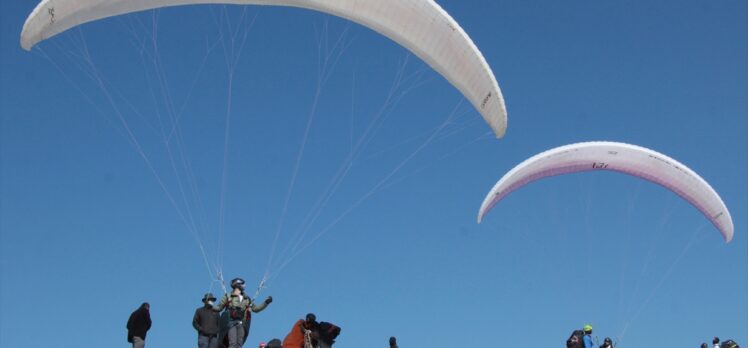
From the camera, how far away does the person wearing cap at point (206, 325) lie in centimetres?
1694

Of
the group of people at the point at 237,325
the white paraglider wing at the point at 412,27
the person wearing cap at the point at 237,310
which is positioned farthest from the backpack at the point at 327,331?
the white paraglider wing at the point at 412,27

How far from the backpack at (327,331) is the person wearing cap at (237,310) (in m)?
1.19

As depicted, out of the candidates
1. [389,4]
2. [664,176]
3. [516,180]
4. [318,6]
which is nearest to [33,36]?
[318,6]

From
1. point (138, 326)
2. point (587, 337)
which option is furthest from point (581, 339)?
point (138, 326)

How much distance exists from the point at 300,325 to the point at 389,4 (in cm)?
732

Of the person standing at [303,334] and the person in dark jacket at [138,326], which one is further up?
the person in dark jacket at [138,326]

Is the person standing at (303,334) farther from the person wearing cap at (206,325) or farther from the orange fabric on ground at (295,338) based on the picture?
the person wearing cap at (206,325)

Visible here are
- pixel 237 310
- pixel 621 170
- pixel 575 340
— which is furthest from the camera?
pixel 621 170

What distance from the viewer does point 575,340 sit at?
1853 centimetres

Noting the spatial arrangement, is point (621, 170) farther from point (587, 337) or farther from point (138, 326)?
point (138, 326)

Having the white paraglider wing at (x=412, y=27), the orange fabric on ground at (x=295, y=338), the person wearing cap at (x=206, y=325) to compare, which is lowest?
the orange fabric on ground at (x=295, y=338)

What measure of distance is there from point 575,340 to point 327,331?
5.37 meters

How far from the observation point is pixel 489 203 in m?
27.6

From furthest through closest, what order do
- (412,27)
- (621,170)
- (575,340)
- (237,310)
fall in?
(621,170) → (412,27) → (575,340) → (237,310)
